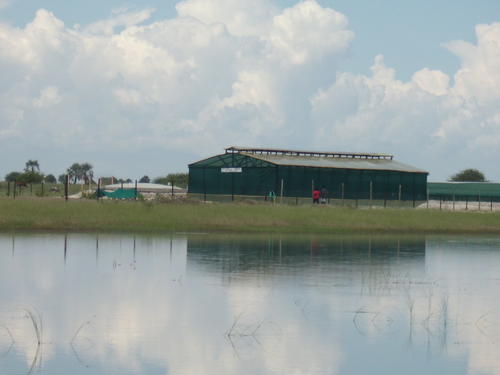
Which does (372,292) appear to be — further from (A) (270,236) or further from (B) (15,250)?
(A) (270,236)

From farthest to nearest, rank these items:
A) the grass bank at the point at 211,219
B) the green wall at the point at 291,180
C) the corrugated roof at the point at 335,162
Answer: the corrugated roof at the point at 335,162
the green wall at the point at 291,180
the grass bank at the point at 211,219

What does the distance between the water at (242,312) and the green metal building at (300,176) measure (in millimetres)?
42882

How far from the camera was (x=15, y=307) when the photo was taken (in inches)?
869

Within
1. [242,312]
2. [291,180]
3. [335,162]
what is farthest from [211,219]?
[335,162]

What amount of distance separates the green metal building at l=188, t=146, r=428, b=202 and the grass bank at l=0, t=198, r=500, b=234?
1788cm

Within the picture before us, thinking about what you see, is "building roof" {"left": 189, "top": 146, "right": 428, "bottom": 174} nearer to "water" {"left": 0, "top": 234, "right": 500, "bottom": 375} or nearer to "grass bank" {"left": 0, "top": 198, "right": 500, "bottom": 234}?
"grass bank" {"left": 0, "top": 198, "right": 500, "bottom": 234}

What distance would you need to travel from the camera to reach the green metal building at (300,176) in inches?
3250

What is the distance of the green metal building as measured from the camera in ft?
271

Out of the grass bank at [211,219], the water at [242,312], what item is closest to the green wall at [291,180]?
the grass bank at [211,219]

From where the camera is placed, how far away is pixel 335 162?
89.9 m

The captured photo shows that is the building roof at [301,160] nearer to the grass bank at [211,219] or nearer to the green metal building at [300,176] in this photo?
the green metal building at [300,176]

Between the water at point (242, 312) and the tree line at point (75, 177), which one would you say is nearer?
the water at point (242, 312)

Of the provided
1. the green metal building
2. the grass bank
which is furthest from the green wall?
the grass bank

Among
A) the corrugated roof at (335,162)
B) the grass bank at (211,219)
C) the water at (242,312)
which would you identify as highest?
the corrugated roof at (335,162)
